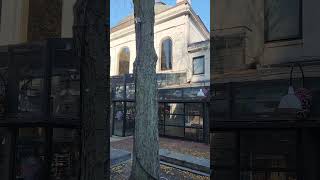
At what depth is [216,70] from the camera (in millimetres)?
963

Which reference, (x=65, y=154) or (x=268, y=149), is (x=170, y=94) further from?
(x=268, y=149)

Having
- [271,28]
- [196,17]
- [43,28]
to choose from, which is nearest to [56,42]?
[43,28]

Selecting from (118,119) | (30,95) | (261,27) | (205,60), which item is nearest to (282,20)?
(261,27)

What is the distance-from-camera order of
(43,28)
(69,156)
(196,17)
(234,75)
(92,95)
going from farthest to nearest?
(43,28) < (69,156) < (92,95) < (196,17) < (234,75)

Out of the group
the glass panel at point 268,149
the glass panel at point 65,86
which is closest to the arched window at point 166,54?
the glass panel at point 65,86

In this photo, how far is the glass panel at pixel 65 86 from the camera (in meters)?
1.36

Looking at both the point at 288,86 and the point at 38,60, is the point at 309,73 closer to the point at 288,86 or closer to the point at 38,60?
the point at 288,86

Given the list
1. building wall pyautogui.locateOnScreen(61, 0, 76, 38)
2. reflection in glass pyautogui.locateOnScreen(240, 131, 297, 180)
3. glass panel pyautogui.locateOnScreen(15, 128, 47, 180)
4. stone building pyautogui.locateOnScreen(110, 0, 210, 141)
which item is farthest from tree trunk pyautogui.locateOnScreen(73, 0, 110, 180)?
reflection in glass pyautogui.locateOnScreen(240, 131, 297, 180)

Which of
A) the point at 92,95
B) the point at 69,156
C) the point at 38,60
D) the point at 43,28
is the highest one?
the point at 43,28

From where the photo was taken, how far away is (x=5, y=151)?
1527 millimetres

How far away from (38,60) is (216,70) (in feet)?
2.70

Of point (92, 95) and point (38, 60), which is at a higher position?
point (38, 60)

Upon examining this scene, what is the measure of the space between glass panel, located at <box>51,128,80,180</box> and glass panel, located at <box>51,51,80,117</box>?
8 centimetres

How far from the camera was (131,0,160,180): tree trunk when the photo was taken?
1279mm
